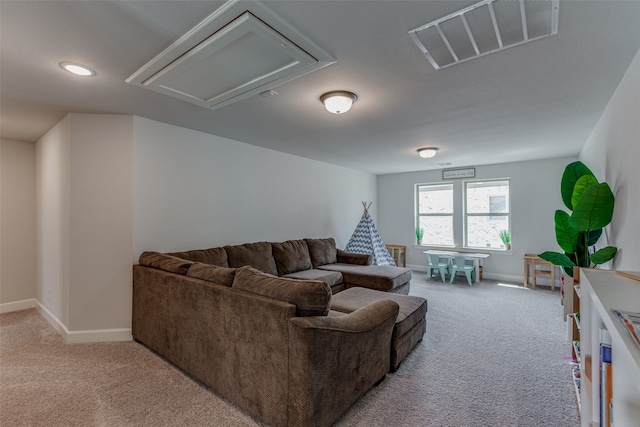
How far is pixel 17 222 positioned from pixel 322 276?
13.9 ft

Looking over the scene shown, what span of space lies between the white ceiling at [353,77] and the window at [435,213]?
2.45 metres

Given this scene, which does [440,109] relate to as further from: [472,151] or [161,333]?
[161,333]

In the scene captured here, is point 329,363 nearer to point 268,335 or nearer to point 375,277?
point 268,335

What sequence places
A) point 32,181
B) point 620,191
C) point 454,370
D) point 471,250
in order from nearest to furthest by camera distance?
point 620,191, point 454,370, point 32,181, point 471,250

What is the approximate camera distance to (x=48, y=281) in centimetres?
352

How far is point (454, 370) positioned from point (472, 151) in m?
3.46

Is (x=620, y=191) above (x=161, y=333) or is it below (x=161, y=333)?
above

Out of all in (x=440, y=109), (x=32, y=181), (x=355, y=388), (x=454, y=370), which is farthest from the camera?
(x=32, y=181)

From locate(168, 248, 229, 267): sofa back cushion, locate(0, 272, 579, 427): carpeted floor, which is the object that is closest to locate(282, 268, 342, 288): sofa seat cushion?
locate(168, 248, 229, 267): sofa back cushion

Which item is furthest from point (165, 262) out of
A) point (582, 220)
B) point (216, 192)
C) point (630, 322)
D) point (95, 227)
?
point (582, 220)

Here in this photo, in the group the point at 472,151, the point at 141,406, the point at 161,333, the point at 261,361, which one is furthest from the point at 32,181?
the point at 472,151

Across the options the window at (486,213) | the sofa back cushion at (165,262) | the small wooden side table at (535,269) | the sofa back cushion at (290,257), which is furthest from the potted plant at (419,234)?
the sofa back cushion at (165,262)

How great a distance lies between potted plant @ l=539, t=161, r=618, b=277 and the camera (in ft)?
7.00

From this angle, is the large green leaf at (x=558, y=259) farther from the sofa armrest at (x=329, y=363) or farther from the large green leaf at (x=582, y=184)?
the sofa armrest at (x=329, y=363)
